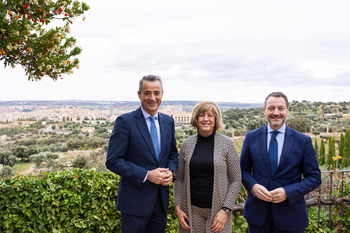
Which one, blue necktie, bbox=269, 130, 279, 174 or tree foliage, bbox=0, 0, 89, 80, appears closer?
blue necktie, bbox=269, 130, 279, 174

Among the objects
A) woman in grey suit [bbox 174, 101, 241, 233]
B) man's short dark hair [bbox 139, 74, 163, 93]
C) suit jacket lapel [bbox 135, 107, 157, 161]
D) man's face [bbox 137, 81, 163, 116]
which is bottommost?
woman in grey suit [bbox 174, 101, 241, 233]

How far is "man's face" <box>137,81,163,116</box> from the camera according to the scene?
2057 mm

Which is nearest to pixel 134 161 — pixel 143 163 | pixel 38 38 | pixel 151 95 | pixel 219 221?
pixel 143 163

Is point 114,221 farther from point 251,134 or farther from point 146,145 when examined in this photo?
point 251,134

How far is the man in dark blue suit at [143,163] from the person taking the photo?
1966mm

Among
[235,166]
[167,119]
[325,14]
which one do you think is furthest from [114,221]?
[325,14]

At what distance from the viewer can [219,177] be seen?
6.54ft

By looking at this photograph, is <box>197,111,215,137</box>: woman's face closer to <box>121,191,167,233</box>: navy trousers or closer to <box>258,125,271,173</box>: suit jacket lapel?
<box>258,125,271,173</box>: suit jacket lapel

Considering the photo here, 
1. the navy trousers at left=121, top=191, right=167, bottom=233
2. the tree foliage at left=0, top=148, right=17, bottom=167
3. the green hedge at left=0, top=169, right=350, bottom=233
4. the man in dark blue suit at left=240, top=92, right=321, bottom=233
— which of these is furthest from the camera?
the tree foliage at left=0, top=148, right=17, bottom=167

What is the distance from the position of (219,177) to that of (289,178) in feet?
1.78

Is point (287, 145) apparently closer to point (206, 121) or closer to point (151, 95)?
point (206, 121)

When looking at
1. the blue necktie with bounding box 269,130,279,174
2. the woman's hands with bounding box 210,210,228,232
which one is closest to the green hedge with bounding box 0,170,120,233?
the woman's hands with bounding box 210,210,228,232

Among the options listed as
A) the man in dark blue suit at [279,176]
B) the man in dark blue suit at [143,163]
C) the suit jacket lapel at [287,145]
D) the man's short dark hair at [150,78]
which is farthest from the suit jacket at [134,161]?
the suit jacket lapel at [287,145]

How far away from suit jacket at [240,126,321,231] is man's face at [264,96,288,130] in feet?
0.41
